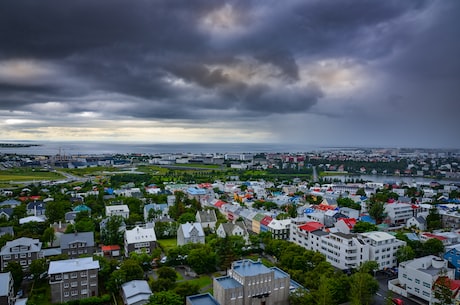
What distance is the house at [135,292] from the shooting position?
1171cm

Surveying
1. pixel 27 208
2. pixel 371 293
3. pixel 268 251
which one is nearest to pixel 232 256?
pixel 268 251

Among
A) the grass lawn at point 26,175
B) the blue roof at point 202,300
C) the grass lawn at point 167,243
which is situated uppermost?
the blue roof at point 202,300

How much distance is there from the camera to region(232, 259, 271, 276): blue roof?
11633 millimetres

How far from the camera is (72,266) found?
13133mm

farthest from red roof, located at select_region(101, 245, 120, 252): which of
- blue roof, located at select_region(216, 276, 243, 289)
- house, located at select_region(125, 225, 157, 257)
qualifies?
blue roof, located at select_region(216, 276, 243, 289)

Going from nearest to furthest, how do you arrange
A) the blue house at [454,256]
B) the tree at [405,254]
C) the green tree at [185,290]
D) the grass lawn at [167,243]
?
the green tree at [185,290]
the blue house at [454,256]
the tree at [405,254]
the grass lawn at [167,243]

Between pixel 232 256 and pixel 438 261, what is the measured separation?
28.5ft

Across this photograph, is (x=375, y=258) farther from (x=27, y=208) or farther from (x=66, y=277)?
(x=27, y=208)

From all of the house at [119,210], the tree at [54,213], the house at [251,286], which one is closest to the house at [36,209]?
the tree at [54,213]

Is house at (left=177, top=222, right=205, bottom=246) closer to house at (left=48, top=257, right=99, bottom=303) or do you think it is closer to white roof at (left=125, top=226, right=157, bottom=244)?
white roof at (left=125, top=226, right=157, bottom=244)

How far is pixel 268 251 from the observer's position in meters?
17.9

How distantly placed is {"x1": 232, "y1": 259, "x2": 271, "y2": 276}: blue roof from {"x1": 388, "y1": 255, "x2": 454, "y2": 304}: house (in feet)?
19.3

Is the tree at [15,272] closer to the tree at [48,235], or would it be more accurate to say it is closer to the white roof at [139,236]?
the white roof at [139,236]

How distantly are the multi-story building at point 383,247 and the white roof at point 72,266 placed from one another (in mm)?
12303
